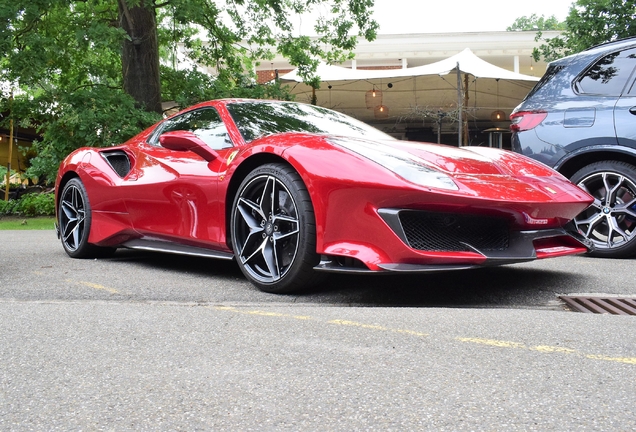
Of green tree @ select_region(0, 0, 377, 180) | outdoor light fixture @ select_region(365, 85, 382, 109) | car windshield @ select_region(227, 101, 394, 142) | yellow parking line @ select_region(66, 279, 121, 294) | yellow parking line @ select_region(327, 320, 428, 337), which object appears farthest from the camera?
outdoor light fixture @ select_region(365, 85, 382, 109)

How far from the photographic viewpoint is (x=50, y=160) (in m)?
11.6

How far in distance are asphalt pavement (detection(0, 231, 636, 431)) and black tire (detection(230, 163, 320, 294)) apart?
0.43 feet

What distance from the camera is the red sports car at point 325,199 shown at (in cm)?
314

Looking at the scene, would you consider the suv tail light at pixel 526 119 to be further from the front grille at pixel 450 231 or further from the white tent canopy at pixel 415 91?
the white tent canopy at pixel 415 91

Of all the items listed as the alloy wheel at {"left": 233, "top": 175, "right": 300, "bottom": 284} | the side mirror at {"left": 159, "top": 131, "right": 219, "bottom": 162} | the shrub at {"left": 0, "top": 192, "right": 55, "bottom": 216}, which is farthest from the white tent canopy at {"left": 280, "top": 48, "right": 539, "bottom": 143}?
the alloy wheel at {"left": 233, "top": 175, "right": 300, "bottom": 284}

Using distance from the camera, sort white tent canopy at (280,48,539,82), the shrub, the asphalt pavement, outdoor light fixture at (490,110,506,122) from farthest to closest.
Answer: outdoor light fixture at (490,110,506,122)
the shrub
white tent canopy at (280,48,539,82)
the asphalt pavement

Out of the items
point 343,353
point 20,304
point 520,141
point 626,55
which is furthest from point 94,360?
point 626,55

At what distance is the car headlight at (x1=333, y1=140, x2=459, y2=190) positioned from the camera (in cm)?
315

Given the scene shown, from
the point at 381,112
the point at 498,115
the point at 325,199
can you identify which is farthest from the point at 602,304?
the point at 498,115

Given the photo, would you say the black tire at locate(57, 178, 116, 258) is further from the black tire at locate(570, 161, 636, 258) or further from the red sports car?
the black tire at locate(570, 161, 636, 258)

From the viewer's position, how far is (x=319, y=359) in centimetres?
223

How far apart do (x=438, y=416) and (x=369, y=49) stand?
25.1m

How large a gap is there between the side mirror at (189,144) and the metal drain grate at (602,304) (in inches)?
84.8

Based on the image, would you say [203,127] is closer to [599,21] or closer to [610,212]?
[610,212]
